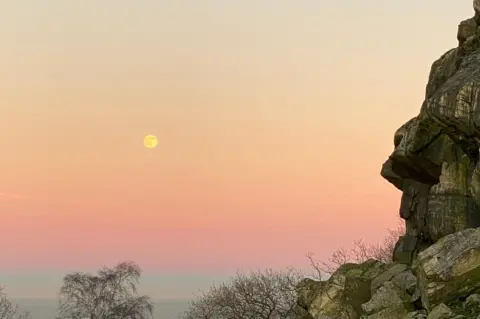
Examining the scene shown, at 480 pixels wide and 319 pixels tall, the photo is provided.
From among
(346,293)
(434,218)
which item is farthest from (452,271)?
(346,293)

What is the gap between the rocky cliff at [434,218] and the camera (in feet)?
62.7

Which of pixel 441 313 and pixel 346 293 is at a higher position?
pixel 346 293

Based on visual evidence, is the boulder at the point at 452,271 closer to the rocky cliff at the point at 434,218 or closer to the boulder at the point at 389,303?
the rocky cliff at the point at 434,218

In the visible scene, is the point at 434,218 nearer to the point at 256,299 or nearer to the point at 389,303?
the point at 389,303

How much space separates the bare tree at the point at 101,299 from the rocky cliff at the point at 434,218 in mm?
47789

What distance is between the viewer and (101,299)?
72.2 m

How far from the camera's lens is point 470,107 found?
2255 centimetres

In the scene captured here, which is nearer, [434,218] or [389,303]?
[389,303]

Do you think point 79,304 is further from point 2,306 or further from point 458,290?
→ point 458,290

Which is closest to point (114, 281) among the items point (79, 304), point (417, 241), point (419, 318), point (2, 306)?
point (79, 304)

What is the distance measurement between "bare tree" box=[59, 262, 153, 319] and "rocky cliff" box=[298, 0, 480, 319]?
47.8 m

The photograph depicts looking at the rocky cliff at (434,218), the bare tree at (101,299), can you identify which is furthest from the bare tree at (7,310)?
the rocky cliff at (434,218)

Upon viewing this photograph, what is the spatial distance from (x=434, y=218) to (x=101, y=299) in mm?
55974

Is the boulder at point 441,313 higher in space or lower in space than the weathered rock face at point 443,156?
lower
